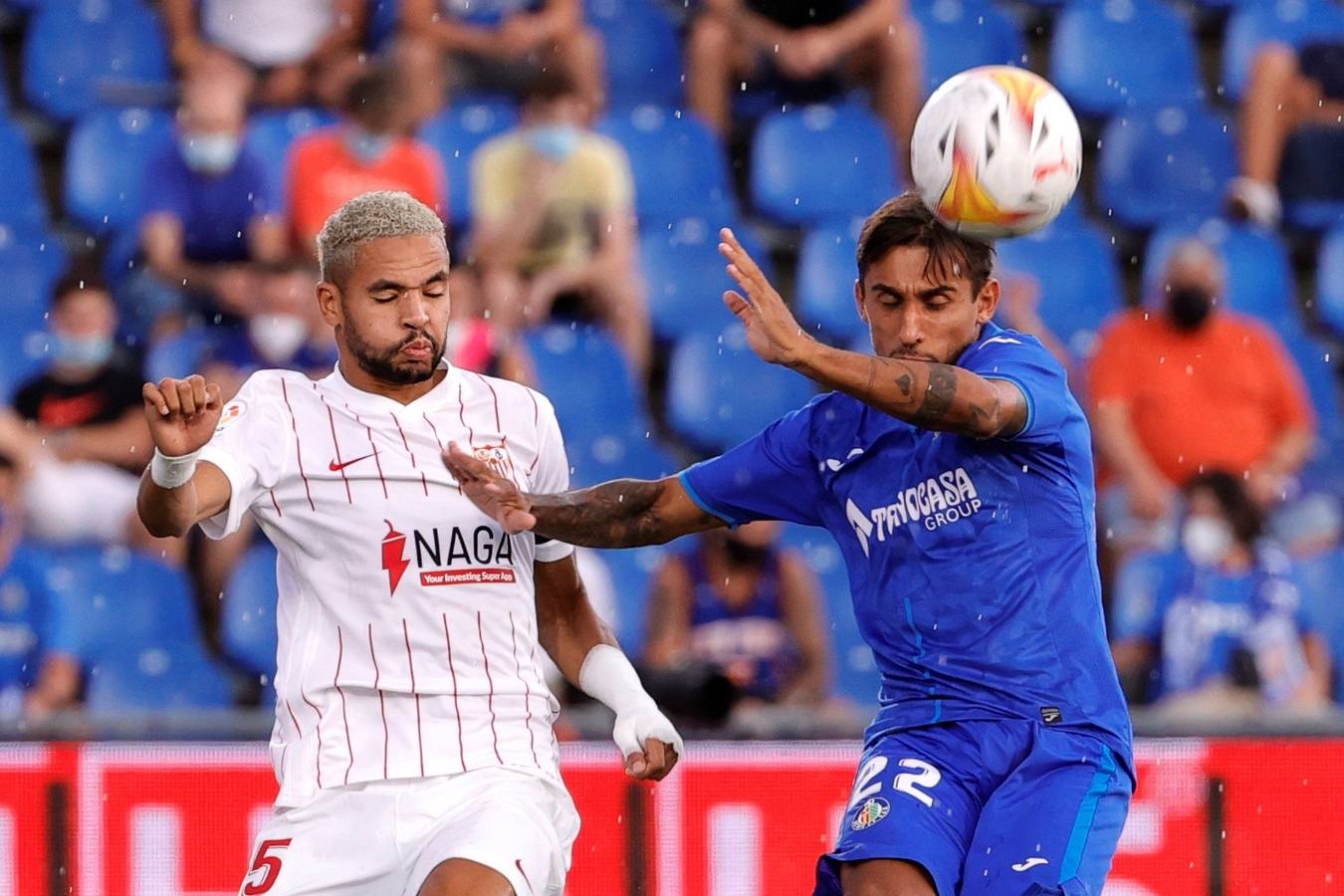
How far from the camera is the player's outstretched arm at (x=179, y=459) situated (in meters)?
4.17

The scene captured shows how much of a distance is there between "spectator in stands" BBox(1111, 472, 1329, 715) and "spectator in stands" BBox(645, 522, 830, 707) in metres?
1.31

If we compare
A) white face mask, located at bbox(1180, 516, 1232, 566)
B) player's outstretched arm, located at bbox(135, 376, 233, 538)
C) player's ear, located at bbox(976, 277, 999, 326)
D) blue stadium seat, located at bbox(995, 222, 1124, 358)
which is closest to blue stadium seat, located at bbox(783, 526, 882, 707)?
white face mask, located at bbox(1180, 516, 1232, 566)

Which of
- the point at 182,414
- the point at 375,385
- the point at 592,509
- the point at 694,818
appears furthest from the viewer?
the point at 694,818

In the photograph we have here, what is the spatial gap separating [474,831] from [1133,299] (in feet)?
21.4

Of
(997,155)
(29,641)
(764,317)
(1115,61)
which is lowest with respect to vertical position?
(29,641)

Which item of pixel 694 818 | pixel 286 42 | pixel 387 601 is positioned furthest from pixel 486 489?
pixel 286 42

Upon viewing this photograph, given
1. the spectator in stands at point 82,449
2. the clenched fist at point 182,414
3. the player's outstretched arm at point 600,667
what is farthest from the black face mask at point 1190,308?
the clenched fist at point 182,414

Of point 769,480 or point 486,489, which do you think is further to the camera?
point 769,480

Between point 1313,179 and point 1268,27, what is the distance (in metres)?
0.90

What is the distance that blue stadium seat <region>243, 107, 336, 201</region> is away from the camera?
9.58 metres

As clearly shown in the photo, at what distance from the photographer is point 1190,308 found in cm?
917

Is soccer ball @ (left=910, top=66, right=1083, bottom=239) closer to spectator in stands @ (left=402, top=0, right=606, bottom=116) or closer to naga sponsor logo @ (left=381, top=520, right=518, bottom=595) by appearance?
naga sponsor logo @ (left=381, top=520, right=518, bottom=595)

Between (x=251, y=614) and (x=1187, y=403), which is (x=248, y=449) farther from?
(x=1187, y=403)

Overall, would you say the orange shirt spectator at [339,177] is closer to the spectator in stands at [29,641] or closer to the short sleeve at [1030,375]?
the spectator in stands at [29,641]
